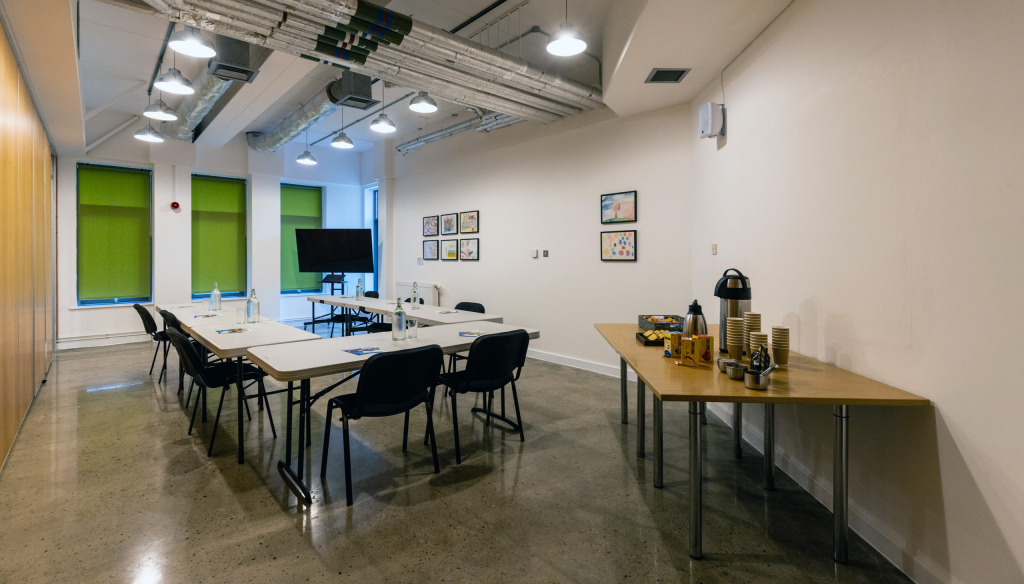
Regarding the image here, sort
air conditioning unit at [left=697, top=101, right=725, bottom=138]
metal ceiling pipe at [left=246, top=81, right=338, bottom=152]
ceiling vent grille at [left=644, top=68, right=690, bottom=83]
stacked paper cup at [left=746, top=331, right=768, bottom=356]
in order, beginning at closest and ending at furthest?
stacked paper cup at [left=746, top=331, right=768, bottom=356], air conditioning unit at [left=697, top=101, right=725, bottom=138], ceiling vent grille at [left=644, top=68, right=690, bottom=83], metal ceiling pipe at [left=246, top=81, right=338, bottom=152]

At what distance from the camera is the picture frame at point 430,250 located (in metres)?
8.00

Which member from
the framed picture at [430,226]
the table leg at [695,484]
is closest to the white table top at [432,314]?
the framed picture at [430,226]

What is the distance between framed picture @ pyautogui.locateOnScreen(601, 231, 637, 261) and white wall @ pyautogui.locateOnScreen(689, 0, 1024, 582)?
2234 mm

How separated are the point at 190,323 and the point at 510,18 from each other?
395 cm

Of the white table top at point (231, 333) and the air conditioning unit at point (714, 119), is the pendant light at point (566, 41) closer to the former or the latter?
the air conditioning unit at point (714, 119)

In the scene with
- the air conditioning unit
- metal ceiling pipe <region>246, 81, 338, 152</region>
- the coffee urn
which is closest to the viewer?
the coffee urn

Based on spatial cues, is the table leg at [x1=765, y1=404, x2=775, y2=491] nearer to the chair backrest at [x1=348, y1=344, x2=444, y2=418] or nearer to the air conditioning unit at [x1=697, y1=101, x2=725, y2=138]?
the chair backrest at [x1=348, y1=344, x2=444, y2=418]

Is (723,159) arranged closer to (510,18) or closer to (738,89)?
(738,89)

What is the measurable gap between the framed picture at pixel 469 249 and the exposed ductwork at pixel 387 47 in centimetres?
230

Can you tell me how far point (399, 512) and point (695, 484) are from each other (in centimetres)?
147

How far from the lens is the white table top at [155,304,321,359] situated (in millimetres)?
3093

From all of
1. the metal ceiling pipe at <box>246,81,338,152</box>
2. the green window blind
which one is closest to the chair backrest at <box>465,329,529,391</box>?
the metal ceiling pipe at <box>246,81,338,152</box>

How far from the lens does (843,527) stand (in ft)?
6.75

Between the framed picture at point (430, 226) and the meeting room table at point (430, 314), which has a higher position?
the framed picture at point (430, 226)
